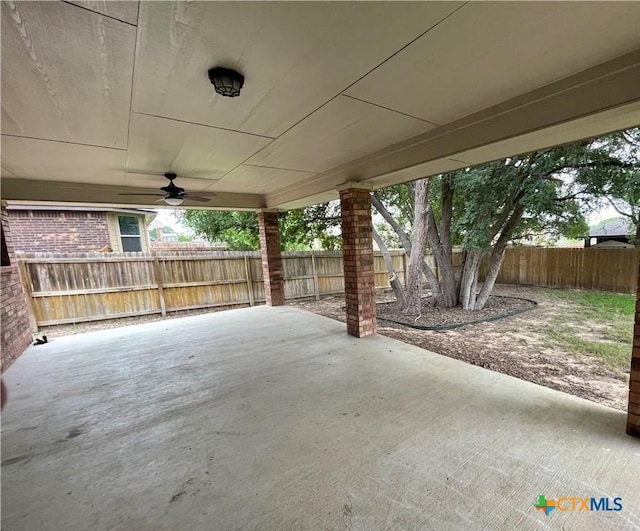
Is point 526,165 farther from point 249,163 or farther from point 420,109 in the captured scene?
point 249,163

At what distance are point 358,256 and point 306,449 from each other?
2610mm

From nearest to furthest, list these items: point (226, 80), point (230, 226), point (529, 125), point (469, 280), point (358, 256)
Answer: point (226, 80), point (529, 125), point (358, 256), point (469, 280), point (230, 226)

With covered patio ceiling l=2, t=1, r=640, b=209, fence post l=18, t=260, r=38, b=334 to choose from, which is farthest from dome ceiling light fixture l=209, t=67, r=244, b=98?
fence post l=18, t=260, r=38, b=334

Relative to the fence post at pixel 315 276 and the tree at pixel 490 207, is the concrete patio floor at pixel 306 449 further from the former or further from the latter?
the fence post at pixel 315 276

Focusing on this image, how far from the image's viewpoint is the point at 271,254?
6602 mm

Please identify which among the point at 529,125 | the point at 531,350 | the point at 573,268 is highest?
the point at 529,125

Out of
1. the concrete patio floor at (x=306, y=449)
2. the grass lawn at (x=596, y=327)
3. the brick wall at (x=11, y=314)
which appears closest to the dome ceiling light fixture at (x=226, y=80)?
the concrete patio floor at (x=306, y=449)

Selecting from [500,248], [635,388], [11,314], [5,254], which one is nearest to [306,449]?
[635,388]

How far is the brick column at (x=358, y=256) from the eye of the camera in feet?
13.3

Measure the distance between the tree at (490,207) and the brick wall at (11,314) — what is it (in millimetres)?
5943

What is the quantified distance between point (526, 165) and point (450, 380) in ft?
13.8

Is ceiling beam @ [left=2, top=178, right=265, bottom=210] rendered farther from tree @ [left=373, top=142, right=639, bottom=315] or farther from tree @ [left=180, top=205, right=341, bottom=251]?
tree @ [left=373, top=142, right=639, bottom=315]

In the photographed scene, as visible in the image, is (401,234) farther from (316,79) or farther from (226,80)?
(226,80)

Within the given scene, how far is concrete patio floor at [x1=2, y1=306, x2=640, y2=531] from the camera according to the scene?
150 cm
